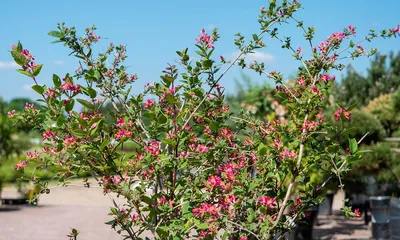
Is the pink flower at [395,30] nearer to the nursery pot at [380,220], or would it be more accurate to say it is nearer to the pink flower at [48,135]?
the pink flower at [48,135]

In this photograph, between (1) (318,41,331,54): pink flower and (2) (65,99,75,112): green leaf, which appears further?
(1) (318,41,331,54): pink flower

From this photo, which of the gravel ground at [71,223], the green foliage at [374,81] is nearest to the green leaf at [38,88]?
the gravel ground at [71,223]

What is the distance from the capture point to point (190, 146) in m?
3.17

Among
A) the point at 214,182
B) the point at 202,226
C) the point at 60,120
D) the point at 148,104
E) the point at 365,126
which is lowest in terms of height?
the point at 202,226

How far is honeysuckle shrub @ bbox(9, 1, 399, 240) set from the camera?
288 centimetres

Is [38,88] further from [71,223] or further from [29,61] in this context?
[71,223]

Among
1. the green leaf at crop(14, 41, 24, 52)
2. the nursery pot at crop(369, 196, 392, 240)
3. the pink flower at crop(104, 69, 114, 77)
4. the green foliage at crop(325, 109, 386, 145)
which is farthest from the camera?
the green foliage at crop(325, 109, 386, 145)

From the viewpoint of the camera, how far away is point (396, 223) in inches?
400

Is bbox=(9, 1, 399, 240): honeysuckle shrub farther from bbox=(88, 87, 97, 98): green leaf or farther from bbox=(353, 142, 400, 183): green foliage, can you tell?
bbox=(353, 142, 400, 183): green foliage

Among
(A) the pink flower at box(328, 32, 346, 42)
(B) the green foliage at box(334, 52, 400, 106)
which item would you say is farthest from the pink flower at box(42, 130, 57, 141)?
(B) the green foliage at box(334, 52, 400, 106)

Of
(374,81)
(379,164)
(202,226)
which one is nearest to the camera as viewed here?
(202,226)

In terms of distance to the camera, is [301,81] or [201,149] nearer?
[201,149]

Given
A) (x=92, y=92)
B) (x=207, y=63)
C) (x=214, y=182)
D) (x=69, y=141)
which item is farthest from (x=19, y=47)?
(x=214, y=182)

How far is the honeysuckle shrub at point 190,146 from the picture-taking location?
2.88 m
